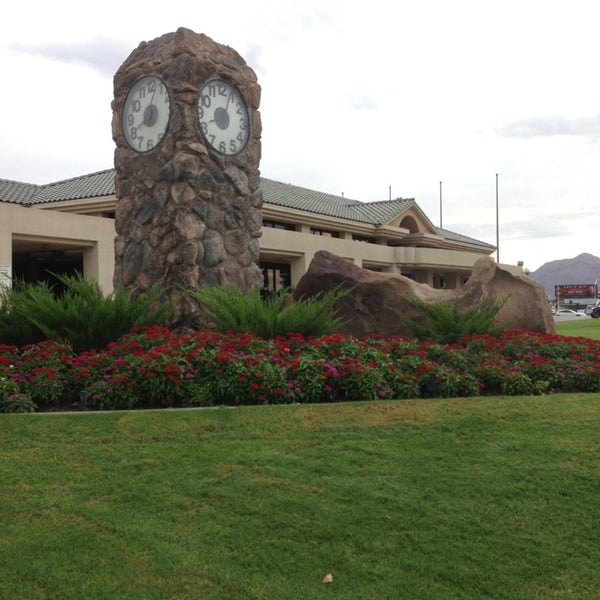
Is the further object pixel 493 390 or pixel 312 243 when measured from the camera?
pixel 312 243

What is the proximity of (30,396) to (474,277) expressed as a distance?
26.3ft

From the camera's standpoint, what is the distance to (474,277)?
11656 mm

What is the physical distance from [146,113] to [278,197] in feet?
86.4

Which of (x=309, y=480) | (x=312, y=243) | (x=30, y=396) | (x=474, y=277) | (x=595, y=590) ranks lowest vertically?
(x=595, y=590)

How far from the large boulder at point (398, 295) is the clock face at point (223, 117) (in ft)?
8.28

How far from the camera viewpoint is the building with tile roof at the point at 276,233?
878 inches

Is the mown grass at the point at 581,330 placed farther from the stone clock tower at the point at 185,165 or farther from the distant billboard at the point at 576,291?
the distant billboard at the point at 576,291

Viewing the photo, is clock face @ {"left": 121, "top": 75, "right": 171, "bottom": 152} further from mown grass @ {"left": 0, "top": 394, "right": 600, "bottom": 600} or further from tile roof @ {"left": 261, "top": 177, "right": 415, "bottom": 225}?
tile roof @ {"left": 261, "top": 177, "right": 415, "bottom": 225}

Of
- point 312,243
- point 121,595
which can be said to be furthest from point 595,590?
point 312,243

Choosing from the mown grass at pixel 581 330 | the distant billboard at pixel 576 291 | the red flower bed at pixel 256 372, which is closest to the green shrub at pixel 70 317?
the red flower bed at pixel 256 372

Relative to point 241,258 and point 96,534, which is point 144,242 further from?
point 96,534

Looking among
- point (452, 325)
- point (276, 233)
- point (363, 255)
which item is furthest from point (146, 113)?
point (363, 255)

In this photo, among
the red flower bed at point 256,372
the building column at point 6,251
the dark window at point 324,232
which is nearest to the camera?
the red flower bed at point 256,372

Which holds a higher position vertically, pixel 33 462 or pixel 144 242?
pixel 144 242
